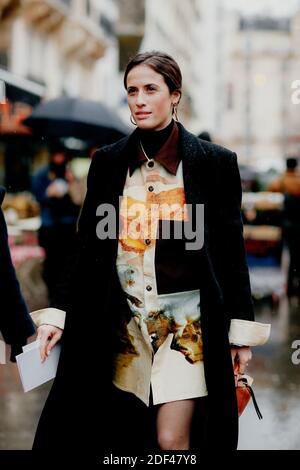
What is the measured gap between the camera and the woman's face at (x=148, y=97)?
3180 mm

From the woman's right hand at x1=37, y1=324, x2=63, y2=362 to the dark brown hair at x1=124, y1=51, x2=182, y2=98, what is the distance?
3.13 feet

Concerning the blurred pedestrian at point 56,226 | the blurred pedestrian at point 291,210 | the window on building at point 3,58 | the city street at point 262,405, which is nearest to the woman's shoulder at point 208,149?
the city street at point 262,405

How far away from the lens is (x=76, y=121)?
1139 cm

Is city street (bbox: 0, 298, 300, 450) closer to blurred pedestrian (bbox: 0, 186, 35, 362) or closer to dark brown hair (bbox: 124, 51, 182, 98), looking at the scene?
blurred pedestrian (bbox: 0, 186, 35, 362)

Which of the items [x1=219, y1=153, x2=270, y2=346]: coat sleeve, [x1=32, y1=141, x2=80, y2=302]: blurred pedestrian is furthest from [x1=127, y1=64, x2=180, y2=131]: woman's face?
[x1=32, y1=141, x2=80, y2=302]: blurred pedestrian

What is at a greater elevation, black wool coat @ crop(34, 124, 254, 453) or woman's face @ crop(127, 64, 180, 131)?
woman's face @ crop(127, 64, 180, 131)

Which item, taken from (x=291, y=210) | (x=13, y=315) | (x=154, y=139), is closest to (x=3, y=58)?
(x=291, y=210)

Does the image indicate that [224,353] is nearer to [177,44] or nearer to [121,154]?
[121,154]

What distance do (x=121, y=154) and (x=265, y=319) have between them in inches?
270

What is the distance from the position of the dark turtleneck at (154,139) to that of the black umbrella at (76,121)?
8.17m

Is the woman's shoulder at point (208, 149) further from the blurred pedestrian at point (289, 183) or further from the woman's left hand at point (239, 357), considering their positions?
the blurred pedestrian at point (289, 183)

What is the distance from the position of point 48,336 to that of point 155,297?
0.47 m

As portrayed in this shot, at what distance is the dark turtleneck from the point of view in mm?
3266
